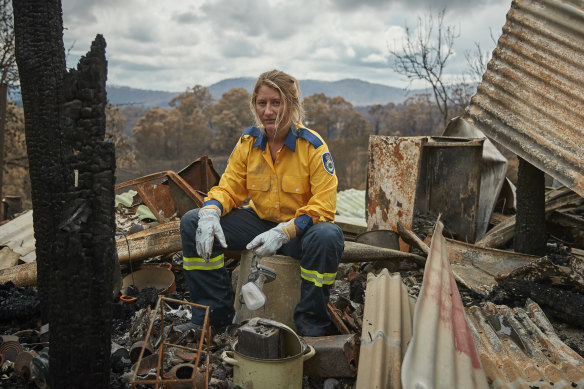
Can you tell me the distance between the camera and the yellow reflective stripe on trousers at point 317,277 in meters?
3.30

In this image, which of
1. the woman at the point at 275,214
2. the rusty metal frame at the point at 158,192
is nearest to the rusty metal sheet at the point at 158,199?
the rusty metal frame at the point at 158,192

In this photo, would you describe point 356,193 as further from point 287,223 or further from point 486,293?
point 287,223

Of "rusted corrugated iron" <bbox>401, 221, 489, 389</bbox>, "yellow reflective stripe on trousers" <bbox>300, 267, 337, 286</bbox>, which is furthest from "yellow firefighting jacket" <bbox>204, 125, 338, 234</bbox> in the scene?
"rusted corrugated iron" <bbox>401, 221, 489, 389</bbox>

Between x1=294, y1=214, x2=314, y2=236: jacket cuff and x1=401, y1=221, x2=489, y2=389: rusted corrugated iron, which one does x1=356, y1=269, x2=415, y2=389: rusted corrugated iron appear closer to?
x1=401, y1=221, x2=489, y2=389: rusted corrugated iron

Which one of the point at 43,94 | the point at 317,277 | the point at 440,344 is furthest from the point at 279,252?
the point at 43,94

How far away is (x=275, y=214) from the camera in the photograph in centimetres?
371

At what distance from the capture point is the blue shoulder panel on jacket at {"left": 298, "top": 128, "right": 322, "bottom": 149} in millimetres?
3631

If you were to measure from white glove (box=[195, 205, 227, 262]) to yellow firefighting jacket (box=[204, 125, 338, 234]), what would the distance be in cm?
15

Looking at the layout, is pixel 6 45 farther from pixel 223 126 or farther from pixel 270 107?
pixel 223 126

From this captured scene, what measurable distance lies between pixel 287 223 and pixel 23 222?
429cm

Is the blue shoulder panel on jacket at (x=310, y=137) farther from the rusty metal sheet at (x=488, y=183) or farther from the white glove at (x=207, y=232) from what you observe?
the rusty metal sheet at (x=488, y=183)

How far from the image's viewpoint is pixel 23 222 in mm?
6195

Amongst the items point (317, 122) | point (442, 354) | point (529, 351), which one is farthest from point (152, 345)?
point (317, 122)

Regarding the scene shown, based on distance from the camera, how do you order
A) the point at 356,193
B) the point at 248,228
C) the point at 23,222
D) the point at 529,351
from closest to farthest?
→ the point at 529,351, the point at 248,228, the point at 23,222, the point at 356,193
